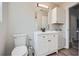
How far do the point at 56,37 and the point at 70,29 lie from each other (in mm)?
421

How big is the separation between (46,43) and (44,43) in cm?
5

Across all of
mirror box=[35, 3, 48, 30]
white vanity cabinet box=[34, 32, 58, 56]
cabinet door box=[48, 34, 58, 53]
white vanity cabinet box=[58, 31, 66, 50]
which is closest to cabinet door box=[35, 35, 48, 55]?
white vanity cabinet box=[34, 32, 58, 56]

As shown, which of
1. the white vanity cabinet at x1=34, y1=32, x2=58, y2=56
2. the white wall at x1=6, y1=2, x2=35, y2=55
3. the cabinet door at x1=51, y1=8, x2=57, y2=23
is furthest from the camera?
the cabinet door at x1=51, y1=8, x2=57, y2=23

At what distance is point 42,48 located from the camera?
2.18 metres

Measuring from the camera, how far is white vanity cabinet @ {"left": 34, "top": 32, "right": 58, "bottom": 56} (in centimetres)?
212

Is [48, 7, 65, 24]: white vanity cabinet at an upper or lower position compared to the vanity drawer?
upper

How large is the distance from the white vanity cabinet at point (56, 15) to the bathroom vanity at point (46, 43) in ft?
1.00

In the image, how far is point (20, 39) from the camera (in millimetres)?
1999

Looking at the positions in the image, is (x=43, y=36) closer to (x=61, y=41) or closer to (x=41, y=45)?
(x=41, y=45)

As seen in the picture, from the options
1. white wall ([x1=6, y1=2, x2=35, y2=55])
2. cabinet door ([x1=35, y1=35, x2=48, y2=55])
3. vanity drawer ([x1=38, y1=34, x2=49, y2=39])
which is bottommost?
cabinet door ([x1=35, y1=35, x2=48, y2=55])

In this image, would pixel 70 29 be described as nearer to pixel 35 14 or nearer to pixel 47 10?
pixel 47 10

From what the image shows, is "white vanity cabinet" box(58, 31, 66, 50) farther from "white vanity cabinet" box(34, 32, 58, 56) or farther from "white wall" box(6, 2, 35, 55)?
"white wall" box(6, 2, 35, 55)

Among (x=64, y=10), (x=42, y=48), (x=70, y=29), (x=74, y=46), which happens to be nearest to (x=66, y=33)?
(x=70, y=29)

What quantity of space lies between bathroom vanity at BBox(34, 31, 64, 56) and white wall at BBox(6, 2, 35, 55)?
0.20m
